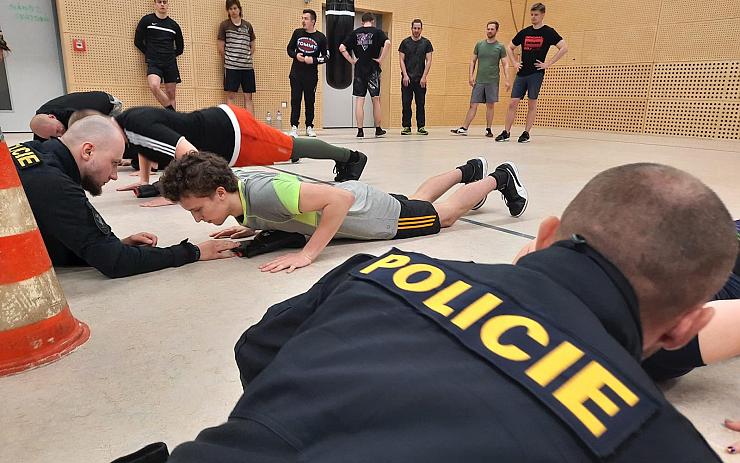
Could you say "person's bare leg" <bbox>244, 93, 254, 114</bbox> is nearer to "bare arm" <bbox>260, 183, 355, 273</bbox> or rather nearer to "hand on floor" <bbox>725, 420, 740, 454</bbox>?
"bare arm" <bbox>260, 183, 355, 273</bbox>

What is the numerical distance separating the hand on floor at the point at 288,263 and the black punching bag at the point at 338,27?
5.91 metres

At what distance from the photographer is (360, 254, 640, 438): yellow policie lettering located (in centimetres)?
46

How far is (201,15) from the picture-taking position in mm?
7230

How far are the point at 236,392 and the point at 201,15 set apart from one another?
23.9 feet

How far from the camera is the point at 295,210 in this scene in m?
1.94

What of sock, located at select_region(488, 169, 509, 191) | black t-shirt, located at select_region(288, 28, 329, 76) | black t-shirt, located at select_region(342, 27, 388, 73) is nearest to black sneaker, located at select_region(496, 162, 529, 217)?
sock, located at select_region(488, 169, 509, 191)

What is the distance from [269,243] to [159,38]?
18.3 ft

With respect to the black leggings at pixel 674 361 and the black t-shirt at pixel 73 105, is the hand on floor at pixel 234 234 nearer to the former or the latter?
the black t-shirt at pixel 73 105

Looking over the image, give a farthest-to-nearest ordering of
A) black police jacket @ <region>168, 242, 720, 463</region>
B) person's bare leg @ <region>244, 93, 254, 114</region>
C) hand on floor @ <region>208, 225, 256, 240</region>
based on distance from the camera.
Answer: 1. person's bare leg @ <region>244, 93, 254, 114</region>
2. hand on floor @ <region>208, 225, 256, 240</region>
3. black police jacket @ <region>168, 242, 720, 463</region>

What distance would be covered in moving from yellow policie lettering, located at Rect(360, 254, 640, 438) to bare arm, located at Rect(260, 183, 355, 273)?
140 centimetres

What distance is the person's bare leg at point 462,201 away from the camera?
254 centimetres

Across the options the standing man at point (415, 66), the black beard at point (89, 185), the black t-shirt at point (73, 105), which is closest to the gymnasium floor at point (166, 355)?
the black beard at point (89, 185)

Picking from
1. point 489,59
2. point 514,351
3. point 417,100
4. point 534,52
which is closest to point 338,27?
point 417,100

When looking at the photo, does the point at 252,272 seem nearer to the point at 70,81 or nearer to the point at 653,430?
the point at 653,430
